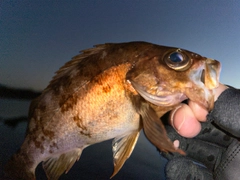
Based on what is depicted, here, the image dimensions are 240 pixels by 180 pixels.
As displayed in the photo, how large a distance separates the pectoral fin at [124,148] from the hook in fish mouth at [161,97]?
460mm

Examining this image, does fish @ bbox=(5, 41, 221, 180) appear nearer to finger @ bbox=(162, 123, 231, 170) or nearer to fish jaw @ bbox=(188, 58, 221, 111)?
fish jaw @ bbox=(188, 58, 221, 111)

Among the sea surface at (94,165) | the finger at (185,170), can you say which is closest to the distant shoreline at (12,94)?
the sea surface at (94,165)

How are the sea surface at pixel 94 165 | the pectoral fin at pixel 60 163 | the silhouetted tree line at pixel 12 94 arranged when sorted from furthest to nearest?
the silhouetted tree line at pixel 12 94 → the sea surface at pixel 94 165 → the pectoral fin at pixel 60 163

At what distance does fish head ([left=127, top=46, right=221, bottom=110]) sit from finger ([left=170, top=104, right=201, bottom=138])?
0.36 ft

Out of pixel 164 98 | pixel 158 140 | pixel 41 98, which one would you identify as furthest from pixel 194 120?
pixel 41 98

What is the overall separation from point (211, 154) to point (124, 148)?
136 cm

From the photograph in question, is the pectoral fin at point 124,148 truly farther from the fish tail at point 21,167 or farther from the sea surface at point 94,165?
the sea surface at point 94,165

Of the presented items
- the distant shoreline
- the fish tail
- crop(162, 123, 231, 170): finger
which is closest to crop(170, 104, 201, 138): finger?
crop(162, 123, 231, 170): finger

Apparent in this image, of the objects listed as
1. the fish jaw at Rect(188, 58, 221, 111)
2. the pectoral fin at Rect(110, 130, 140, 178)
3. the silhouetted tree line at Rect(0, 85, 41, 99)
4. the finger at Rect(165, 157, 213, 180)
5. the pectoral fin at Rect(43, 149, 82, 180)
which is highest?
the fish jaw at Rect(188, 58, 221, 111)

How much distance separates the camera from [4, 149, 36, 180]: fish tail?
2416 mm

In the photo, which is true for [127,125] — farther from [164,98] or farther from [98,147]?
[98,147]

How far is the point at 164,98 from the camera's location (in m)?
1.78

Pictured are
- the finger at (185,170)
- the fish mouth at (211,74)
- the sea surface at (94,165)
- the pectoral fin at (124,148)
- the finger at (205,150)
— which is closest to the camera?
the fish mouth at (211,74)

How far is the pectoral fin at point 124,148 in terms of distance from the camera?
1993mm
